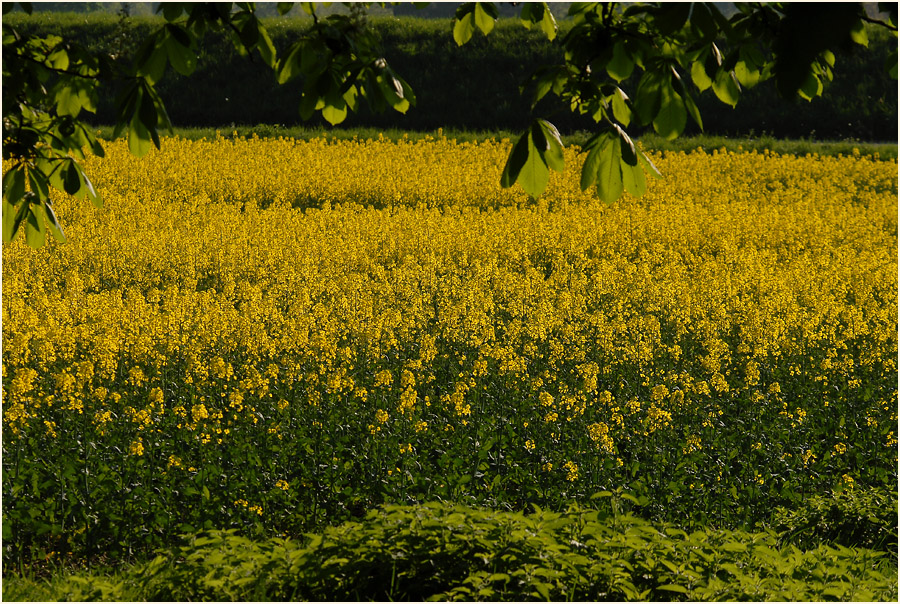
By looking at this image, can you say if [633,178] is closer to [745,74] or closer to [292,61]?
[745,74]

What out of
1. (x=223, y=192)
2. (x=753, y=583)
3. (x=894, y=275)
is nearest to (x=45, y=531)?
(x=753, y=583)

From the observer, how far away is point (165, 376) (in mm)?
5992

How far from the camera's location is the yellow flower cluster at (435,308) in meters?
5.59

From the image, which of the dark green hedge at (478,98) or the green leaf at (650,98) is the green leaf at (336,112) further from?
the dark green hedge at (478,98)

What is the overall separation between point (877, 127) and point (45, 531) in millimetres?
24349

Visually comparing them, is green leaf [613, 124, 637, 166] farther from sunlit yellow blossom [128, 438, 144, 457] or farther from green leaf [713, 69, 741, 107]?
sunlit yellow blossom [128, 438, 144, 457]

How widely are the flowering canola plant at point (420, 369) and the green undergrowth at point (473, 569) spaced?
0.87 m

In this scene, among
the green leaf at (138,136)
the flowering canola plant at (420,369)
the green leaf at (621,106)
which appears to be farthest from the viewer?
the flowering canola plant at (420,369)

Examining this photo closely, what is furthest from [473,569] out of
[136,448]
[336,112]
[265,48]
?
[136,448]

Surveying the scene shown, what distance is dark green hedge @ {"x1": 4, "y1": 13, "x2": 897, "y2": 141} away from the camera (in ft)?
75.1

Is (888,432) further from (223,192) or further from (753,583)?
(223,192)

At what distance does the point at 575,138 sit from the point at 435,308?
1210 centimetres

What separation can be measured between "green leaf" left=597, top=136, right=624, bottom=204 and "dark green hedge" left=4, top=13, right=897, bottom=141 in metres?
19.5

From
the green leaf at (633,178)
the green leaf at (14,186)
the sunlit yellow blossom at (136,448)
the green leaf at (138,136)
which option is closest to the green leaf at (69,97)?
the green leaf at (14,186)
